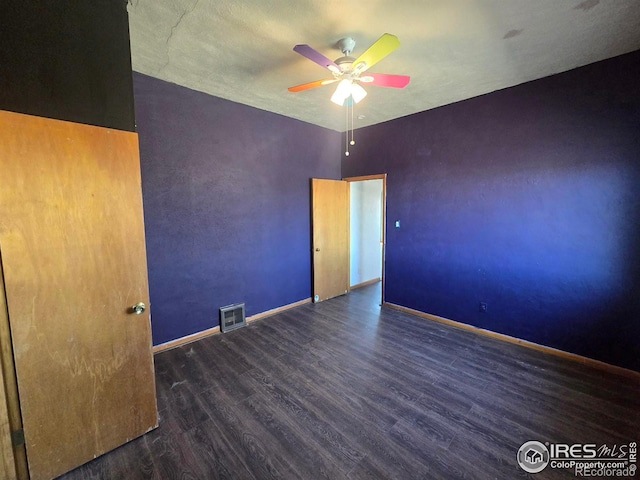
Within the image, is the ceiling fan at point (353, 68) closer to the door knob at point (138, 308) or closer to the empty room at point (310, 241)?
the empty room at point (310, 241)

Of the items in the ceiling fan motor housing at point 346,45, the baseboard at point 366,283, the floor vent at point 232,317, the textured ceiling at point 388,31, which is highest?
the textured ceiling at point 388,31

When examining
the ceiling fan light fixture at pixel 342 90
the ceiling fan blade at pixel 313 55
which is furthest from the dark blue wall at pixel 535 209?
the ceiling fan blade at pixel 313 55

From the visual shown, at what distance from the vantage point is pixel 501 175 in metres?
3.02

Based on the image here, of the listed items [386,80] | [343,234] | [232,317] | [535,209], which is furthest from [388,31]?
[232,317]

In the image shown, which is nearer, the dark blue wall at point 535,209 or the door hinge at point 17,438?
the door hinge at point 17,438

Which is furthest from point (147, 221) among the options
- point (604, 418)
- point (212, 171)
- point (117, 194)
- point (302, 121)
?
point (604, 418)

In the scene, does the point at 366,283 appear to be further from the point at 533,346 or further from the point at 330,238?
the point at 533,346

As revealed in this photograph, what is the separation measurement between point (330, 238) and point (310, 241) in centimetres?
38

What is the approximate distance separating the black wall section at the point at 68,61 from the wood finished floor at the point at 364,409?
205 centimetres

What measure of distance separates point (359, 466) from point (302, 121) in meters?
4.01

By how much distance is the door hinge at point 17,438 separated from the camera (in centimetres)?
136

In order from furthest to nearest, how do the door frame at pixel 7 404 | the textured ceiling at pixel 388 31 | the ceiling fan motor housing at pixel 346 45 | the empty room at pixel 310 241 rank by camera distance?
the ceiling fan motor housing at pixel 346 45 < the textured ceiling at pixel 388 31 < the empty room at pixel 310 241 < the door frame at pixel 7 404

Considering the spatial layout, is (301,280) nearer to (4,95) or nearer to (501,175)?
(501,175)

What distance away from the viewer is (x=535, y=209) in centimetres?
281
